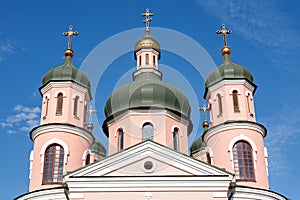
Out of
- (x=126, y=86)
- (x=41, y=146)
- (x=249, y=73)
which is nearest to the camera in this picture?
(x=41, y=146)

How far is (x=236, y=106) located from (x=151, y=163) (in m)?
5.74

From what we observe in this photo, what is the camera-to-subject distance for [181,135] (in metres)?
25.5

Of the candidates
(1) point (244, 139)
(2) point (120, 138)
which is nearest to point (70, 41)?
(2) point (120, 138)

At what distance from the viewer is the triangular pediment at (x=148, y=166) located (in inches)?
770

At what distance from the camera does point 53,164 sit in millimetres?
22141

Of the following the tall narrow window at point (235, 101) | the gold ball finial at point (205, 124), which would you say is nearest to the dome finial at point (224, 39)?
the tall narrow window at point (235, 101)

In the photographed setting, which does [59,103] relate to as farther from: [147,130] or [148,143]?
[148,143]

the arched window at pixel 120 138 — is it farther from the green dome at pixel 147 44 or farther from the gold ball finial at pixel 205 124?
the gold ball finial at pixel 205 124

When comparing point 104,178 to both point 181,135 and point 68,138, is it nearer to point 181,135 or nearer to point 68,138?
point 68,138

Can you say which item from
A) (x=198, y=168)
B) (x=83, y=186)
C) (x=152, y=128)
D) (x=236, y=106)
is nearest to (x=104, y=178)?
(x=83, y=186)

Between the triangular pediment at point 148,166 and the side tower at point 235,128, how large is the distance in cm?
273

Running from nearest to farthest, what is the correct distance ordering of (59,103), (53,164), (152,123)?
(53,164)
(59,103)
(152,123)

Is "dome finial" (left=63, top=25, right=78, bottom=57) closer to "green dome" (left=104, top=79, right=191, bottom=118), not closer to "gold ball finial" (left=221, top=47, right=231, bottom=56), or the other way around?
"green dome" (left=104, top=79, right=191, bottom=118)

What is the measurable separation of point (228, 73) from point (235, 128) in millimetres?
2899
